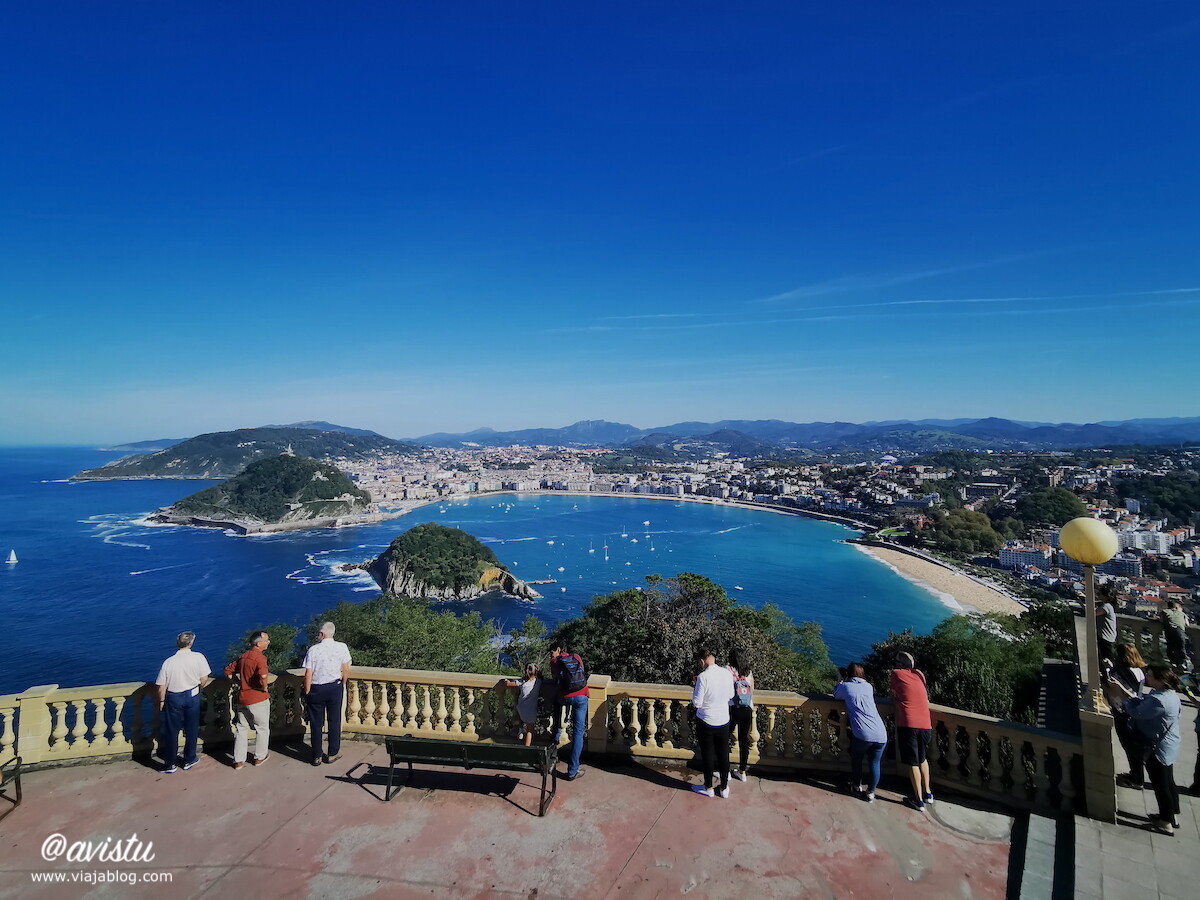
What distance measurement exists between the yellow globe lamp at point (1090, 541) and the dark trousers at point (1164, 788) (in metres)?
1.31

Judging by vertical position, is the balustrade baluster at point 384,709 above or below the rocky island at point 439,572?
above

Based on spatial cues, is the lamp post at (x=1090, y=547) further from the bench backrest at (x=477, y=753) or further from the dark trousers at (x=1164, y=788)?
the bench backrest at (x=477, y=753)

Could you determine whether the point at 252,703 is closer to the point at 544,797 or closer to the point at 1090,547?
the point at 544,797

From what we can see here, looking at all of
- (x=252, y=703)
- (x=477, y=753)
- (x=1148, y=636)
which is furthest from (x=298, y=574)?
(x=1148, y=636)

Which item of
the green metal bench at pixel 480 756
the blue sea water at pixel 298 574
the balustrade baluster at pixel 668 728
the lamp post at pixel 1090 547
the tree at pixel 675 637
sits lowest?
the blue sea water at pixel 298 574

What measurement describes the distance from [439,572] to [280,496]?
203 feet

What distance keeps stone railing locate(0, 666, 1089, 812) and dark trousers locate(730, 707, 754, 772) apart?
0.57 feet

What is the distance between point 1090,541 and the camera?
178 inches

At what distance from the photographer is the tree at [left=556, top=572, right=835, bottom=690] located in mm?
14297

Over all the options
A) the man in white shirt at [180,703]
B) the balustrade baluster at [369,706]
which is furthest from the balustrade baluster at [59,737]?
the balustrade baluster at [369,706]

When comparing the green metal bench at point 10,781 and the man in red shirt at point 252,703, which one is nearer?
the green metal bench at point 10,781

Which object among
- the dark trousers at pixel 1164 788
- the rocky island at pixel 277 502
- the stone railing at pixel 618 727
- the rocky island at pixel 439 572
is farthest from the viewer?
the rocky island at pixel 277 502

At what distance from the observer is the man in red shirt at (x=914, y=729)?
443cm

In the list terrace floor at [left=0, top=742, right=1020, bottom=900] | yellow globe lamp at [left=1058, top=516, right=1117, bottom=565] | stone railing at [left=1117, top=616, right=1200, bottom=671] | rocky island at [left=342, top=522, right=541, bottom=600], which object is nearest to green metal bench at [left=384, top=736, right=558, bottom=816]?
terrace floor at [left=0, top=742, right=1020, bottom=900]
